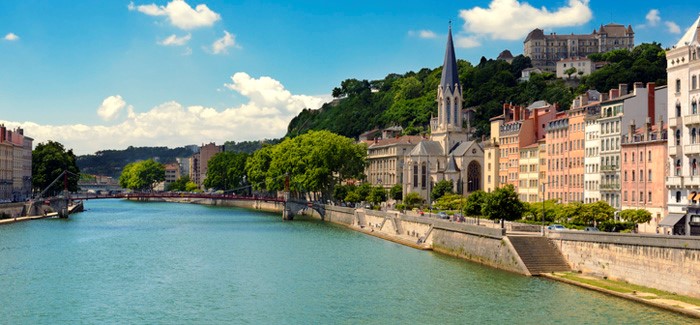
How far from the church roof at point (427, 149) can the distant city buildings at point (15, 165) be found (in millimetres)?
52780

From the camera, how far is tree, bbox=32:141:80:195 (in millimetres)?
129875

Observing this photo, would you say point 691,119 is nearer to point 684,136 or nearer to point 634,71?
point 684,136

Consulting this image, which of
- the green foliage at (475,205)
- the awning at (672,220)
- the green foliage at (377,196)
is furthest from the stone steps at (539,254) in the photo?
the green foliage at (377,196)

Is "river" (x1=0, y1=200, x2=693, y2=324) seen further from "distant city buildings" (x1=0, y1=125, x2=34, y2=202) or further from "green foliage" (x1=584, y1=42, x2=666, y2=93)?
"green foliage" (x1=584, y1=42, x2=666, y2=93)

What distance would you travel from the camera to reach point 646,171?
6278cm

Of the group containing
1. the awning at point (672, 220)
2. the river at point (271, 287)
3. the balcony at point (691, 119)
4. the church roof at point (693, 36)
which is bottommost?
the river at point (271, 287)

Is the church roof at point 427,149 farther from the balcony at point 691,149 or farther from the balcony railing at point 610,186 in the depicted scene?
the balcony at point 691,149

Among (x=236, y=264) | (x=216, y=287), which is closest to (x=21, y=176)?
(x=236, y=264)

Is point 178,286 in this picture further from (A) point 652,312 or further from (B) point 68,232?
(B) point 68,232

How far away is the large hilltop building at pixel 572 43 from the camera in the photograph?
7579 inches

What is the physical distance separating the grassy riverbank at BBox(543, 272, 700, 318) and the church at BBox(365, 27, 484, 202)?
6981 centimetres

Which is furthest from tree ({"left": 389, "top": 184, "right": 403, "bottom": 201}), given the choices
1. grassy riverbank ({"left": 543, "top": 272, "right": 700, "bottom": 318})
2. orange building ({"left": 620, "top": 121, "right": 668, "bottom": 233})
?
grassy riverbank ({"left": 543, "top": 272, "right": 700, "bottom": 318})

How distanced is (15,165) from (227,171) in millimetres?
58413

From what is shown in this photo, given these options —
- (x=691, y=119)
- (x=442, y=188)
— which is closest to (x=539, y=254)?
(x=691, y=119)
